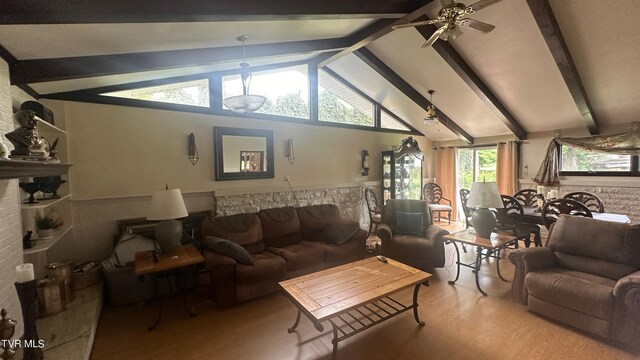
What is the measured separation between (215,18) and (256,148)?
234 centimetres

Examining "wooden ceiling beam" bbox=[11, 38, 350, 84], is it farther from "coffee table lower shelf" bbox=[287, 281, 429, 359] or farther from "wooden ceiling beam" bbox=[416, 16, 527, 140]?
"coffee table lower shelf" bbox=[287, 281, 429, 359]

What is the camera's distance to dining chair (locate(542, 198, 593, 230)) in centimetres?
343

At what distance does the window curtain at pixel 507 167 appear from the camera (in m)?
5.74

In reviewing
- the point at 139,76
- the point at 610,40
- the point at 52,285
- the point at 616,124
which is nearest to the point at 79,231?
the point at 52,285

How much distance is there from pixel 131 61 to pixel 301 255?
2.71 meters

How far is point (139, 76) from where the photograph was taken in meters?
3.10

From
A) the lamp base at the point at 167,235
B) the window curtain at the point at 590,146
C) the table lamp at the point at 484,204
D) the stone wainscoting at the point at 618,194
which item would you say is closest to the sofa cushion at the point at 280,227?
the lamp base at the point at 167,235

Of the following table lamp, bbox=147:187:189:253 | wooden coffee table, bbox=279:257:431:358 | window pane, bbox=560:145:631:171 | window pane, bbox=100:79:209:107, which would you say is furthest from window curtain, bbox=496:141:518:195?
table lamp, bbox=147:187:189:253

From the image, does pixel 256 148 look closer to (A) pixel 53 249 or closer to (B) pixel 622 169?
(A) pixel 53 249

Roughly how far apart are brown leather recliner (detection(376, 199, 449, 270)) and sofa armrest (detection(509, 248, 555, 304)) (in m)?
0.87

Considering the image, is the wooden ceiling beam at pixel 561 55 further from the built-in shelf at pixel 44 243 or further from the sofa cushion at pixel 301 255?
the built-in shelf at pixel 44 243

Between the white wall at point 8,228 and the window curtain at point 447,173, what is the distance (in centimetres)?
737

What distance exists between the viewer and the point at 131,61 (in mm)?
2525

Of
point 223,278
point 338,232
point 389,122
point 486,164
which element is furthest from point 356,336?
point 486,164
